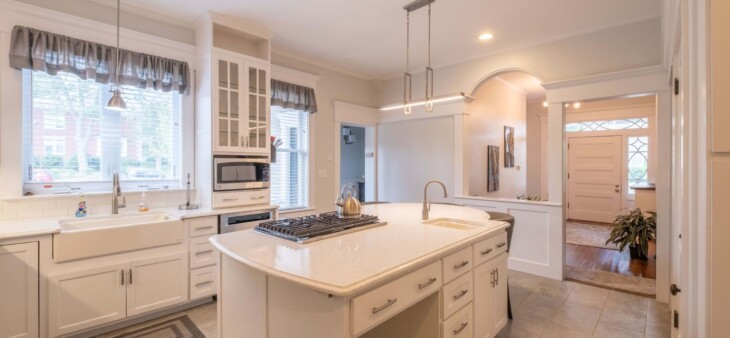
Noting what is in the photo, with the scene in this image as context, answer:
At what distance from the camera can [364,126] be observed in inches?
215

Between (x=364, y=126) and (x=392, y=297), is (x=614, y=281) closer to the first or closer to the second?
(x=392, y=297)

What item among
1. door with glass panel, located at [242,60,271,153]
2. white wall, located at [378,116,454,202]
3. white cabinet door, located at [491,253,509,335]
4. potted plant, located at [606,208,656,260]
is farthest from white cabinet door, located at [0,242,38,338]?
potted plant, located at [606,208,656,260]

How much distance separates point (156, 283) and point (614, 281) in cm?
455

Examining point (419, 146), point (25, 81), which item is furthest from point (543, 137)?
point (25, 81)

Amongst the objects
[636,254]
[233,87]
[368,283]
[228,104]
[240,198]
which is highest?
[233,87]

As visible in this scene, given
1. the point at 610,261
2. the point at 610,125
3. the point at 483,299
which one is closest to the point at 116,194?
the point at 483,299

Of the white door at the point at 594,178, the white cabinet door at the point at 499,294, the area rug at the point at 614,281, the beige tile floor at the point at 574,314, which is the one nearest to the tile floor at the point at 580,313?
the beige tile floor at the point at 574,314

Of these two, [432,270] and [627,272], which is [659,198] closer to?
[627,272]

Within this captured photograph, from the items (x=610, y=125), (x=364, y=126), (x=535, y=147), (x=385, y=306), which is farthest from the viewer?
(x=535, y=147)

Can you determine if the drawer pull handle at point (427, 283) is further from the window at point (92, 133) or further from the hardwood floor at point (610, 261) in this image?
the hardwood floor at point (610, 261)

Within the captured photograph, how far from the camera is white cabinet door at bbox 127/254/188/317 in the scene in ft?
8.39

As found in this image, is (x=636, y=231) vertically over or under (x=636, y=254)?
over

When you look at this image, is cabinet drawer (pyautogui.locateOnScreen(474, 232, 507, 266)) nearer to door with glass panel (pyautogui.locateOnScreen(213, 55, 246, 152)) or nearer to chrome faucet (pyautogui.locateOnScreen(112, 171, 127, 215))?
door with glass panel (pyautogui.locateOnScreen(213, 55, 246, 152))

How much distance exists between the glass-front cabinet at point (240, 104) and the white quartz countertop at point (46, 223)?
0.61m
